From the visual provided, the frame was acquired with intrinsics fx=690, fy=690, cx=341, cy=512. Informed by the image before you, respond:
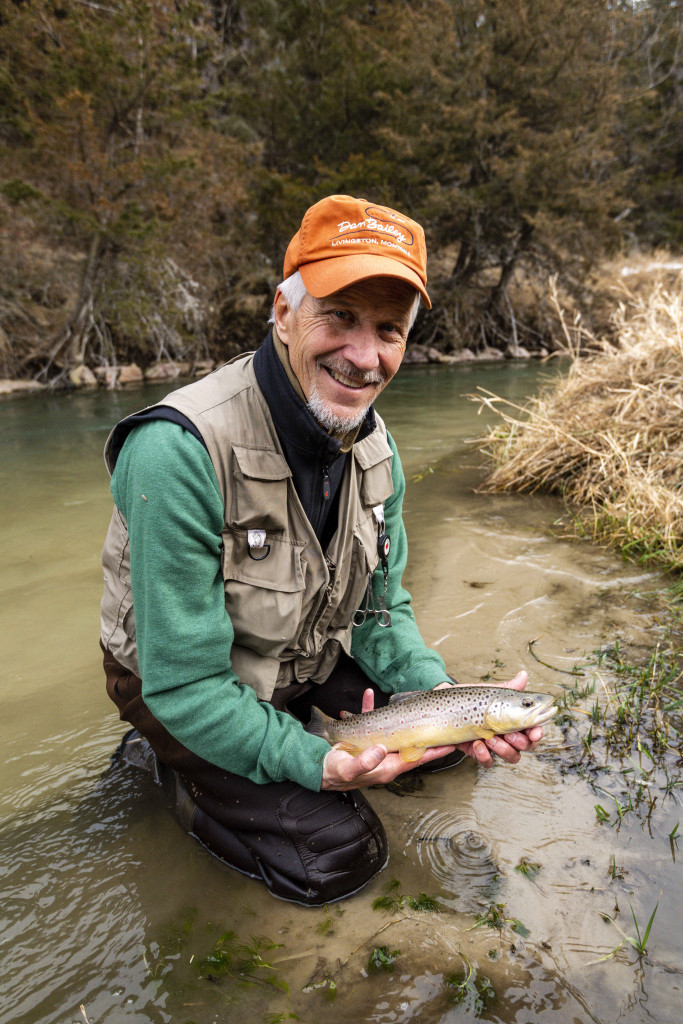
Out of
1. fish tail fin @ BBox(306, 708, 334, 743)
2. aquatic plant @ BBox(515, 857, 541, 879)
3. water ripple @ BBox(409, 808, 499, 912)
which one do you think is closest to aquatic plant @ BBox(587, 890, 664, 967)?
aquatic plant @ BBox(515, 857, 541, 879)

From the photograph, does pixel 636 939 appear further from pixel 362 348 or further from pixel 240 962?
pixel 362 348

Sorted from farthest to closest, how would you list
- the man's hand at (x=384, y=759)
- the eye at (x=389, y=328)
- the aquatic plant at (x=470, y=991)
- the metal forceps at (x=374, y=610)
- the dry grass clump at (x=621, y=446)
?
the dry grass clump at (x=621, y=446)
the metal forceps at (x=374, y=610)
the eye at (x=389, y=328)
the man's hand at (x=384, y=759)
the aquatic plant at (x=470, y=991)

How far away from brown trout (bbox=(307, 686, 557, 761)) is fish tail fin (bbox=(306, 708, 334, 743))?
0.28ft

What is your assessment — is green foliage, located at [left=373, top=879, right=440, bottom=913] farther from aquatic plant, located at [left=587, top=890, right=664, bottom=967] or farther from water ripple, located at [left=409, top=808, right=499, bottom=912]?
aquatic plant, located at [left=587, top=890, right=664, bottom=967]

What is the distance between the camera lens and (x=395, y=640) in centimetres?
283

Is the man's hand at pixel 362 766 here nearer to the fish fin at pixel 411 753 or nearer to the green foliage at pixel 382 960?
the fish fin at pixel 411 753

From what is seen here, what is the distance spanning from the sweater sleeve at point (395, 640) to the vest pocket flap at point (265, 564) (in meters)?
0.60

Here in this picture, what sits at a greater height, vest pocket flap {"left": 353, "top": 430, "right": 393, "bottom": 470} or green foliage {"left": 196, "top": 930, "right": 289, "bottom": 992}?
vest pocket flap {"left": 353, "top": 430, "right": 393, "bottom": 470}

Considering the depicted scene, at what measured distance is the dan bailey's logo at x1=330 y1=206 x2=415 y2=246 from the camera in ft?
7.37

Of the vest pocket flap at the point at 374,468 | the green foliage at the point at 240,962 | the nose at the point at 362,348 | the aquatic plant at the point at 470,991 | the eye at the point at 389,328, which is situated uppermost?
the eye at the point at 389,328

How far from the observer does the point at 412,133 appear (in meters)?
23.4

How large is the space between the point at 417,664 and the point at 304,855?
2.70 ft

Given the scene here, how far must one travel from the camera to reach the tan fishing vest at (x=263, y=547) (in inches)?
87.3

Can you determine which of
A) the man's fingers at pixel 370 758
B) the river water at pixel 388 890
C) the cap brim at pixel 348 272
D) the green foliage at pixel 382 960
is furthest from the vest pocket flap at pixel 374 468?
the green foliage at pixel 382 960
